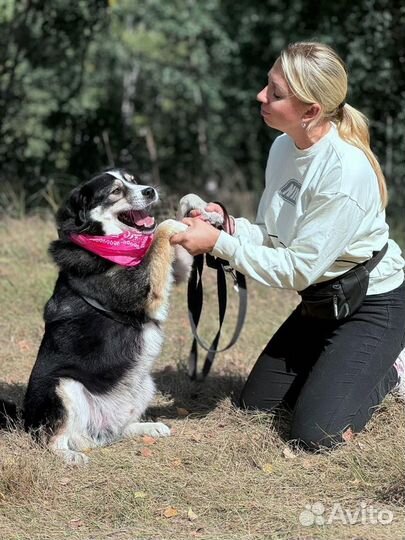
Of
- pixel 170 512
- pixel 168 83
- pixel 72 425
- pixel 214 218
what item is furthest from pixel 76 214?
pixel 168 83

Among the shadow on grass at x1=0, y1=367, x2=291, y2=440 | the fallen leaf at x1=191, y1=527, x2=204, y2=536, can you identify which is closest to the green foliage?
the shadow on grass at x1=0, y1=367, x2=291, y2=440

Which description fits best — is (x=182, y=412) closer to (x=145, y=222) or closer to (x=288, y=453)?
(x=288, y=453)

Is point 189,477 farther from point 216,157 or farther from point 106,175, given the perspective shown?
A: point 216,157

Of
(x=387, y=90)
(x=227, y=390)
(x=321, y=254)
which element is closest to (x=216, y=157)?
(x=387, y=90)

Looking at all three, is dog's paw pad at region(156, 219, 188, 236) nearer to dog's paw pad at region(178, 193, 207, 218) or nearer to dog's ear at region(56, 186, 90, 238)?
dog's paw pad at region(178, 193, 207, 218)

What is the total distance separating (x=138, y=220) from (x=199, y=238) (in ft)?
2.23

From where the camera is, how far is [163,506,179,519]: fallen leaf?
11.9 ft

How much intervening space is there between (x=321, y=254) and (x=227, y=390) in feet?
5.04

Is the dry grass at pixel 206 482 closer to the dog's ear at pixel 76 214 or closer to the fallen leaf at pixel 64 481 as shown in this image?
the fallen leaf at pixel 64 481

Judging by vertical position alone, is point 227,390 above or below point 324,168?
below

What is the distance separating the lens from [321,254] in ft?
13.3

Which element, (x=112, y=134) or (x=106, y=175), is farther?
(x=112, y=134)

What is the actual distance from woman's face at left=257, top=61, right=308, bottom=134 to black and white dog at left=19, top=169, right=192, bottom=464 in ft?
2.36

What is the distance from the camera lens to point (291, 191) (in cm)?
445
